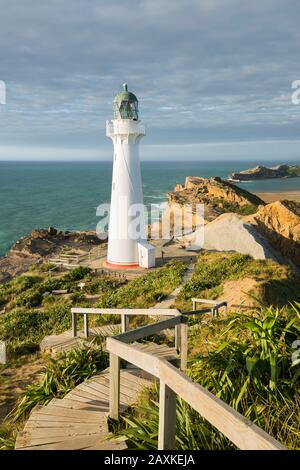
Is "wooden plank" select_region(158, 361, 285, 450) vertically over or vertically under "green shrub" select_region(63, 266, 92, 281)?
over

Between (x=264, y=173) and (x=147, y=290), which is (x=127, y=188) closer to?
(x=147, y=290)

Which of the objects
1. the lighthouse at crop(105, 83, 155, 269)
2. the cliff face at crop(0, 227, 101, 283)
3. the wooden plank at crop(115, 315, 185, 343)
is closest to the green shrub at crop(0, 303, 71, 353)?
the lighthouse at crop(105, 83, 155, 269)

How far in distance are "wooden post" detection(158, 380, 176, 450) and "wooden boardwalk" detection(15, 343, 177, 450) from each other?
82 centimetres

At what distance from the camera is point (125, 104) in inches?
947

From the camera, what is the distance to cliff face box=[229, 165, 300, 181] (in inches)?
5719

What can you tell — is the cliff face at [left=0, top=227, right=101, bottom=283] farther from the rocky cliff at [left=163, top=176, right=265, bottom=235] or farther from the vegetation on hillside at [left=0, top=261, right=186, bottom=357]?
the rocky cliff at [left=163, top=176, right=265, bottom=235]

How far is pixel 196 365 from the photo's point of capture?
17.8 ft

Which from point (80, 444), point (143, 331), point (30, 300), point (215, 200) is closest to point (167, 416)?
point (80, 444)

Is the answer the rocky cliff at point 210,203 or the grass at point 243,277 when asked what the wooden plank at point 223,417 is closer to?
the grass at point 243,277

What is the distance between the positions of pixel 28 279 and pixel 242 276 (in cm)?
1522

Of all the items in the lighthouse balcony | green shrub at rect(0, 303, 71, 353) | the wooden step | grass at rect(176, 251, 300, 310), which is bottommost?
green shrub at rect(0, 303, 71, 353)

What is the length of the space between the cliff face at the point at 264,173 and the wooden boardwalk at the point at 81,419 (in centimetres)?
14204

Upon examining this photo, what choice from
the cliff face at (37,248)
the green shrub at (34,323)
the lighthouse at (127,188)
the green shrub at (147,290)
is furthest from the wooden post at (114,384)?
the cliff face at (37,248)
